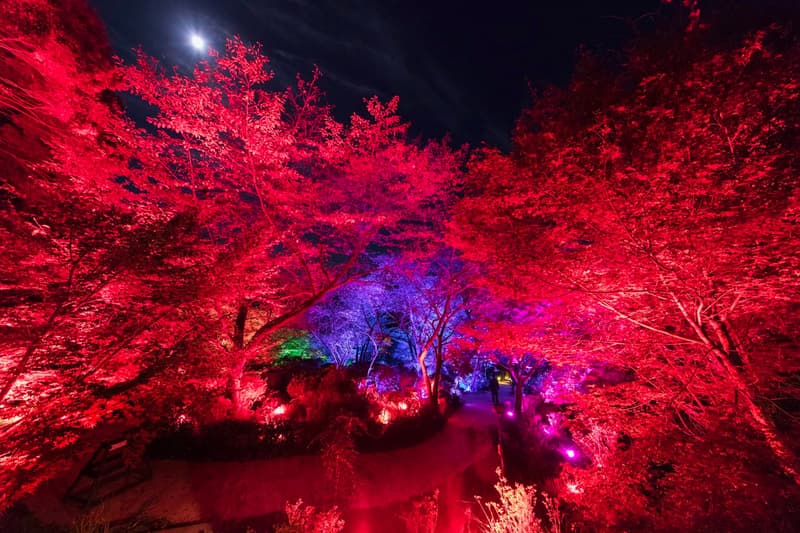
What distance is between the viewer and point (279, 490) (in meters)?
6.47

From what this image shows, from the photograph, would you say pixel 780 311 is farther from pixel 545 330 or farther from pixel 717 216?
pixel 545 330

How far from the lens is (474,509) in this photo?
6992 mm

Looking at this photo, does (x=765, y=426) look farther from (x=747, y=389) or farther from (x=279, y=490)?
(x=279, y=490)

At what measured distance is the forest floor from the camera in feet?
17.4

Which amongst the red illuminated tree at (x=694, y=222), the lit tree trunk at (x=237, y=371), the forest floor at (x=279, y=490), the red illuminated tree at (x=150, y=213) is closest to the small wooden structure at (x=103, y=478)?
the forest floor at (x=279, y=490)

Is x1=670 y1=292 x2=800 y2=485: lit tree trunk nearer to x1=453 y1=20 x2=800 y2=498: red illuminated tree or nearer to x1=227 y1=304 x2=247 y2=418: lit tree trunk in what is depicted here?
x1=453 y1=20 x2=800 y2=498: red illuminated tree

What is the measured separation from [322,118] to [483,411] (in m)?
16.1

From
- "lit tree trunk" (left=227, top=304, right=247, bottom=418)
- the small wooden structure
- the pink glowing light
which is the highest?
"lit tree trunk" (left=227, top=304, right=247, bottom=418)

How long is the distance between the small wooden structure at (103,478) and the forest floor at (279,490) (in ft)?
0.53

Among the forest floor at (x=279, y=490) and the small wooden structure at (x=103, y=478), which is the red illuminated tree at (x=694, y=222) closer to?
the forest floor at (x=279, y=490)

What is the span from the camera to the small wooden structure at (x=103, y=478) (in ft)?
17.4

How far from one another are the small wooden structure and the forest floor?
16 centimetres

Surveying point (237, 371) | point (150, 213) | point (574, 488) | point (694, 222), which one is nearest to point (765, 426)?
point (694, 222)

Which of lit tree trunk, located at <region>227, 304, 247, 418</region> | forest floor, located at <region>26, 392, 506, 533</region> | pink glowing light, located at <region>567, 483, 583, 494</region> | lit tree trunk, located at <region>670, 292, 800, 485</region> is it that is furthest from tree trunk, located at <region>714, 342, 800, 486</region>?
lit tree trunk, located at <region>227, 304, 247, 418</region>
